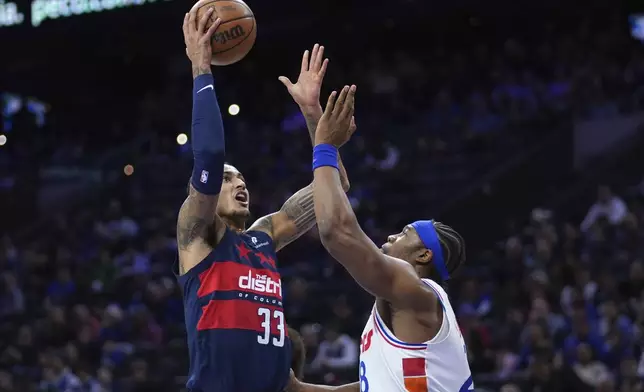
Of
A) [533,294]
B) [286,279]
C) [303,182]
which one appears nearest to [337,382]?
[533,294]

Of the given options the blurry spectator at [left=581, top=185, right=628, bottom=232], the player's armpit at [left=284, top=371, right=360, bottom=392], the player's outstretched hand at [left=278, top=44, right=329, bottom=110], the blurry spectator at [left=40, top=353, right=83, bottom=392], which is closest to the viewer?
the player's outstretched hand at [left=278, top=44, right=329, bottom=110]

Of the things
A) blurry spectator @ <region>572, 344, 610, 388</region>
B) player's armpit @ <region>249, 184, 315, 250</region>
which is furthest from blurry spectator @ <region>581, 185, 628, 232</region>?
player's armpit @ <region>249, 184, 315, 250</region>

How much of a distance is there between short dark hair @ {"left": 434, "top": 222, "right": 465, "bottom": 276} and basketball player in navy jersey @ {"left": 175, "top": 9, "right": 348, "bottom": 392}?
30.6 inches

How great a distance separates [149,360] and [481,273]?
155 inches

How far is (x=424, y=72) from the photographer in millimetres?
17547

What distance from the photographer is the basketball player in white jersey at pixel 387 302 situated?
4164 millimetres

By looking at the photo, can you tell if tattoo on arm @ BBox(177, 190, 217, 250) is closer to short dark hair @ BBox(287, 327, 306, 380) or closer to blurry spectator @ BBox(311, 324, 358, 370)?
short dark hair @ BBox(287, 327, 306, 380)

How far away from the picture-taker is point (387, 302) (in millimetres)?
4375

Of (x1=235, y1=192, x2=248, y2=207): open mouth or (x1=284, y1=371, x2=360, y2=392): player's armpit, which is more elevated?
(x1=235, y1=192, x2=248, y2=207): open mouth

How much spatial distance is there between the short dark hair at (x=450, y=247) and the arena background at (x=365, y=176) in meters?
5.10

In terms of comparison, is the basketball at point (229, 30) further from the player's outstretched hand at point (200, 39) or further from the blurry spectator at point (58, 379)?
the blurry spectator at point (58, 379)

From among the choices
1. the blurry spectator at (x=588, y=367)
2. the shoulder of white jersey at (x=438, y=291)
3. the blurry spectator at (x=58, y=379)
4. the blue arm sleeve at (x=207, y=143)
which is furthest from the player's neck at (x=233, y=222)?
the blurry spectator at (x=58, y=379)

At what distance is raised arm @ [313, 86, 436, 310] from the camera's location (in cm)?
416

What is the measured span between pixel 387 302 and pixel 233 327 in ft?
2.88
